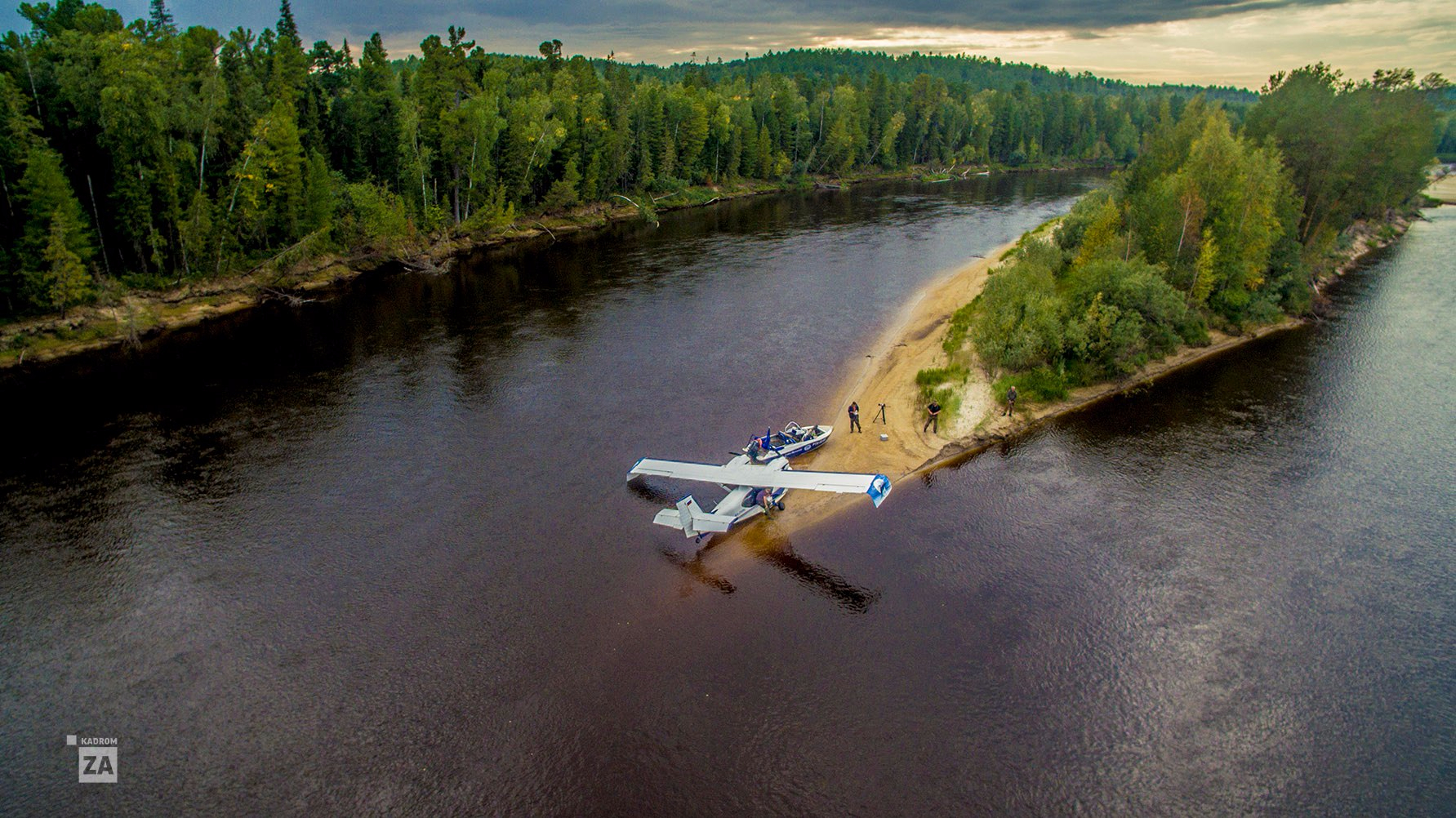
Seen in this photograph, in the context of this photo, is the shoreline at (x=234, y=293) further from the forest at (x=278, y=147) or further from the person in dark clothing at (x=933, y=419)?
the person in dark clothing at (x=933, y=419)

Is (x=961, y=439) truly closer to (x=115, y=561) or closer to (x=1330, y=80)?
(x=115, y=561)

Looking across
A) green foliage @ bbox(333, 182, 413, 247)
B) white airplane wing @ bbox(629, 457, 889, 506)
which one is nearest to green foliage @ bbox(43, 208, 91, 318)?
green foliage @ bbox(333, 182, 413, 247)

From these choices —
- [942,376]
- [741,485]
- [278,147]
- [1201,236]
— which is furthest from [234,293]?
[1201,236]

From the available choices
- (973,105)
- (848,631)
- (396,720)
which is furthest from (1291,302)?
(973,105)

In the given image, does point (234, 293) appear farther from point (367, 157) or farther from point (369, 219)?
point (367, 157)

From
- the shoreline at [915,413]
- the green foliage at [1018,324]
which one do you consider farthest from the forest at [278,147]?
the green foliage at [1018,324]

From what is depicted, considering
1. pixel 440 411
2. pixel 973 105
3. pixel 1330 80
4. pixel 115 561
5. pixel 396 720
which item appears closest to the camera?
pixel 396 720
